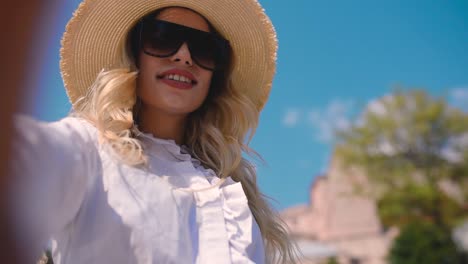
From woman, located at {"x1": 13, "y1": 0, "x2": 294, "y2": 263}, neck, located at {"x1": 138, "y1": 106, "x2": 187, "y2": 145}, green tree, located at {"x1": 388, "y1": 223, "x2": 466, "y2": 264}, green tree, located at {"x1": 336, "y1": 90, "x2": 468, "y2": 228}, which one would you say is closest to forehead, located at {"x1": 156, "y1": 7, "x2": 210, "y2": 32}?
woman, located at {"x1": 13, "y1": 0, "x2": 294, "y2": 263}

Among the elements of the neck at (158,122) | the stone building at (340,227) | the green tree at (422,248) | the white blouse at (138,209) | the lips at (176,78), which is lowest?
the stone building at (340,227)

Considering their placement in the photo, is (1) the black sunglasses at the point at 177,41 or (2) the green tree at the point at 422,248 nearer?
(1) the black sunglasses at the point at 177,41

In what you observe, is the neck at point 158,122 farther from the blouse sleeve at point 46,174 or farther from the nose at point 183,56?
the blouse sleeve at point 46,174

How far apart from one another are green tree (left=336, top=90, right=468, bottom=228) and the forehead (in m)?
20.2

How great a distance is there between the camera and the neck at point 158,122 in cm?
170

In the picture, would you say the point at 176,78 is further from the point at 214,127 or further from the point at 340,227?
the point at 340,227

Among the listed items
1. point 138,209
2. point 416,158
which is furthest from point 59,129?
point 416,158

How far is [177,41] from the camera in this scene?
165 centimetres

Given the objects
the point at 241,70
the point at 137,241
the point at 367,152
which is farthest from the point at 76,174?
the point at 367,152

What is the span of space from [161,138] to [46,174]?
0.99m

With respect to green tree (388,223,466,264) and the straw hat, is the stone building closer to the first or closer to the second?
green tree (388,223,466,264)

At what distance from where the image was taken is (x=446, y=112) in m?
20.8

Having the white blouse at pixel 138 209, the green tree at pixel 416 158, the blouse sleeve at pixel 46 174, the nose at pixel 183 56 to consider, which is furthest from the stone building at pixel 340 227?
the blouse sleeve at pixel 46 174

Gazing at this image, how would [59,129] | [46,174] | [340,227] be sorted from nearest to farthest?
1. [46,174]
2. [59,129]
3. [340,227]
